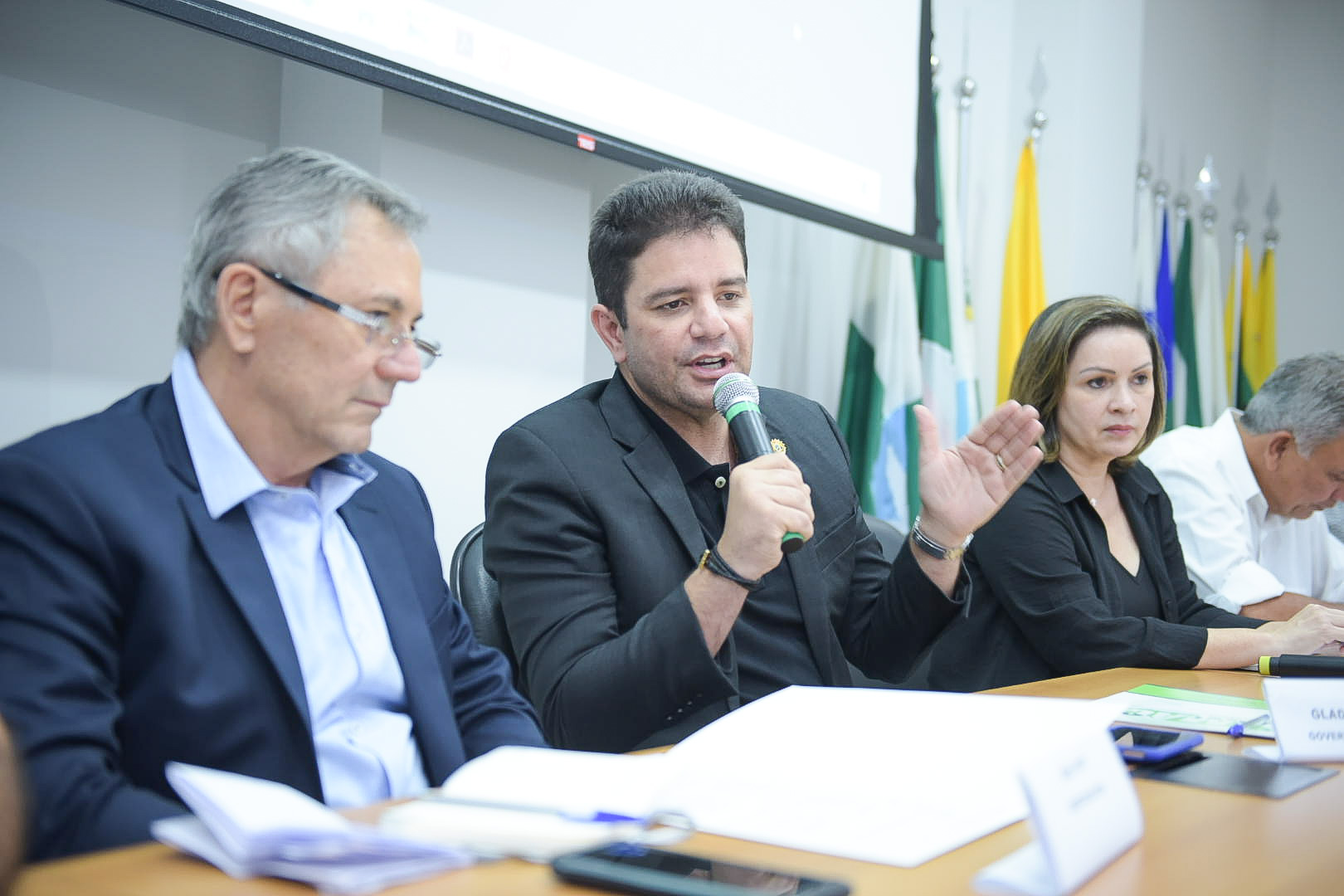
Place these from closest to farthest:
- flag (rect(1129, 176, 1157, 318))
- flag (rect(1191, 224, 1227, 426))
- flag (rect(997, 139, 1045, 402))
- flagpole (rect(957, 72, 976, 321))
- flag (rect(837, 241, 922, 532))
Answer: flag (rect(837, 241, 922, 532)) < flagpole (rect(957, 72, 976, 321)) < flag (rect(997, 139, 1045, 402)) < flag (rect(1129, 176, 1157, 318)) < flag (rect(1191, 224, 1227, 426))

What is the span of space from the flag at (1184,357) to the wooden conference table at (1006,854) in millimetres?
4599

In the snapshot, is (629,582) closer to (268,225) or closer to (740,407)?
(740,407)

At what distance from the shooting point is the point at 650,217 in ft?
6.38

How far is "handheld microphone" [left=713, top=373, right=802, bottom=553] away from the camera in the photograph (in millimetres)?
1610

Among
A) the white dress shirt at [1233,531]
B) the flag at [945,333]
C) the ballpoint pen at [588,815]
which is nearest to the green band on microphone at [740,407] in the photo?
the ballpoint pen at [588,815]

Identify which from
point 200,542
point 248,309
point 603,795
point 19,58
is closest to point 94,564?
point 200,542

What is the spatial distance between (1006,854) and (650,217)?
49.5 inches

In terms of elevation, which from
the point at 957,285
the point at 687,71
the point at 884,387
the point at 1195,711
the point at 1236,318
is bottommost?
the point at 1195,711

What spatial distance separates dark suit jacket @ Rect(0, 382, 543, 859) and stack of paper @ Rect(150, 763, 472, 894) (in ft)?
0.72

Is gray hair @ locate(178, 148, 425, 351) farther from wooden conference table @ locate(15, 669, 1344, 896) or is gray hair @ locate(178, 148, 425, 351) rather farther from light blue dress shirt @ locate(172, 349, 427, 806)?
wooden conference table @ locate(15, 669, 1344, 896)

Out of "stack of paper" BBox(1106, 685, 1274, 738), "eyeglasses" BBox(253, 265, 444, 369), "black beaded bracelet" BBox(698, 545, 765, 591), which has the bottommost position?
"stack of paper" BBox(1106, 685, 1274, 738)

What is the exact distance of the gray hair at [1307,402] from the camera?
2955 mm

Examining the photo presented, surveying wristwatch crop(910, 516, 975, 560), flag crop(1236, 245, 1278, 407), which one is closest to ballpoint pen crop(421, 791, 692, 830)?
wristwatch crop(910, 516, 975, 560)

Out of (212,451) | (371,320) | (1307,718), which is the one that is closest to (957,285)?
(1307,718)
